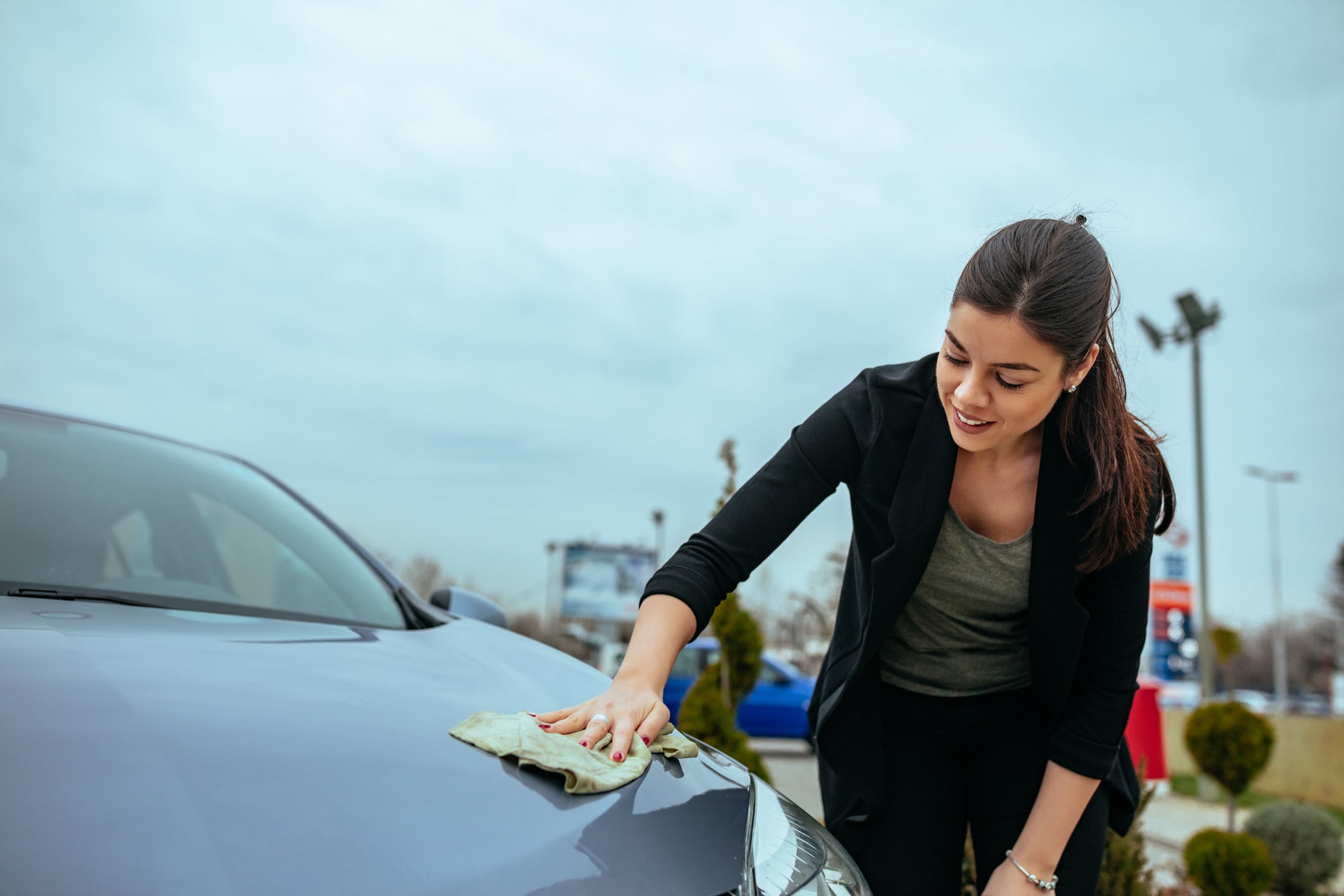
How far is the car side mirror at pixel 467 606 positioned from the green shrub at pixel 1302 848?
5389mm

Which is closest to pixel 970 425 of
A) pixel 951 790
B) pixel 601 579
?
pixel 951 790

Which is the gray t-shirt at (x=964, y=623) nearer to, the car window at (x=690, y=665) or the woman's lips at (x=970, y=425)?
the woman's lips at (x=970, y=425)

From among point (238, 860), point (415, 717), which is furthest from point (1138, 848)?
point (238, 860)

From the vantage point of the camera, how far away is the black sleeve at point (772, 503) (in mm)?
1533

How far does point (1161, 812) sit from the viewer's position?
9305 millimetres

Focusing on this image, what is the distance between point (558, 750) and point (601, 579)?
34.4m

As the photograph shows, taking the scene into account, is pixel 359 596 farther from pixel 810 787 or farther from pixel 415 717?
pixel 810 787

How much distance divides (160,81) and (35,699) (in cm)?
1467

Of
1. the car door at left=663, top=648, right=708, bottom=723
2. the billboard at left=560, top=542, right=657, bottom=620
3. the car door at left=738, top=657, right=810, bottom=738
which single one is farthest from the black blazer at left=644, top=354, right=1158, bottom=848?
the billboard at left=560, top=542, right=657, bottom=620

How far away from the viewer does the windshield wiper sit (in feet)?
5.01

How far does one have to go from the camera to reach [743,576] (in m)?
1.58

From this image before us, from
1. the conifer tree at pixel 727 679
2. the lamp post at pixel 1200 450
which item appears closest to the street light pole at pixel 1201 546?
the lamp post at pixel 1200 450

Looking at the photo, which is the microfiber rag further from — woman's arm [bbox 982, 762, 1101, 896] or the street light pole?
the street light pole

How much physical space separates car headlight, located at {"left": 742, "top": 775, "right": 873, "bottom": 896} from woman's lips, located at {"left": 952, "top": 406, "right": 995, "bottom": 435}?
0.70 metres
